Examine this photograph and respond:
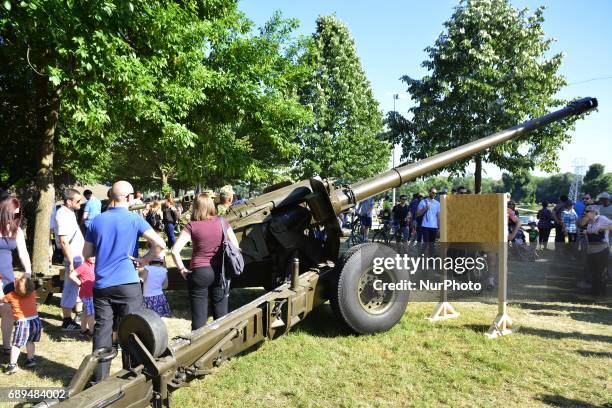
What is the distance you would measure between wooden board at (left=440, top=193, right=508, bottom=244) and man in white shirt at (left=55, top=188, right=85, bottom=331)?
4.60 m

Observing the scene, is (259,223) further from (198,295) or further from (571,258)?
(571,258)

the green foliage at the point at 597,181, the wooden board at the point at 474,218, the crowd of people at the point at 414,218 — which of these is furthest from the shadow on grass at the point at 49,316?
the green foliage at the point at 597,181

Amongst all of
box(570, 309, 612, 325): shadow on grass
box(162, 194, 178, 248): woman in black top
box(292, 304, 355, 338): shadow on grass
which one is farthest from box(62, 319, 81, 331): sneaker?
box(162, 194, 178, 248): woman in black top

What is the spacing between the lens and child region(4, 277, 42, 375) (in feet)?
13.7

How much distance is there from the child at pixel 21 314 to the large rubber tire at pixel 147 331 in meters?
1.88

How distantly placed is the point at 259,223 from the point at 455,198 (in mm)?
2575

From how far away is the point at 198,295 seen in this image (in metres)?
4.30

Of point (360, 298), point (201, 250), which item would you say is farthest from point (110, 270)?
point (360, 298)

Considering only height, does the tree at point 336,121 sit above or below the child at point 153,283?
above

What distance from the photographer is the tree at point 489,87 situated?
16.0 metres

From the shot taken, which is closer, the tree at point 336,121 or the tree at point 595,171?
the tree at point 336,121

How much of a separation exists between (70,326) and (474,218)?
206 inches

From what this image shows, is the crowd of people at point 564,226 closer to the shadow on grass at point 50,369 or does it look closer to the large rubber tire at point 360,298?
the large rubber tire at point 360,298


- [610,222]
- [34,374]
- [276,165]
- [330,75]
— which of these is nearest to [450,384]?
[34,374]
